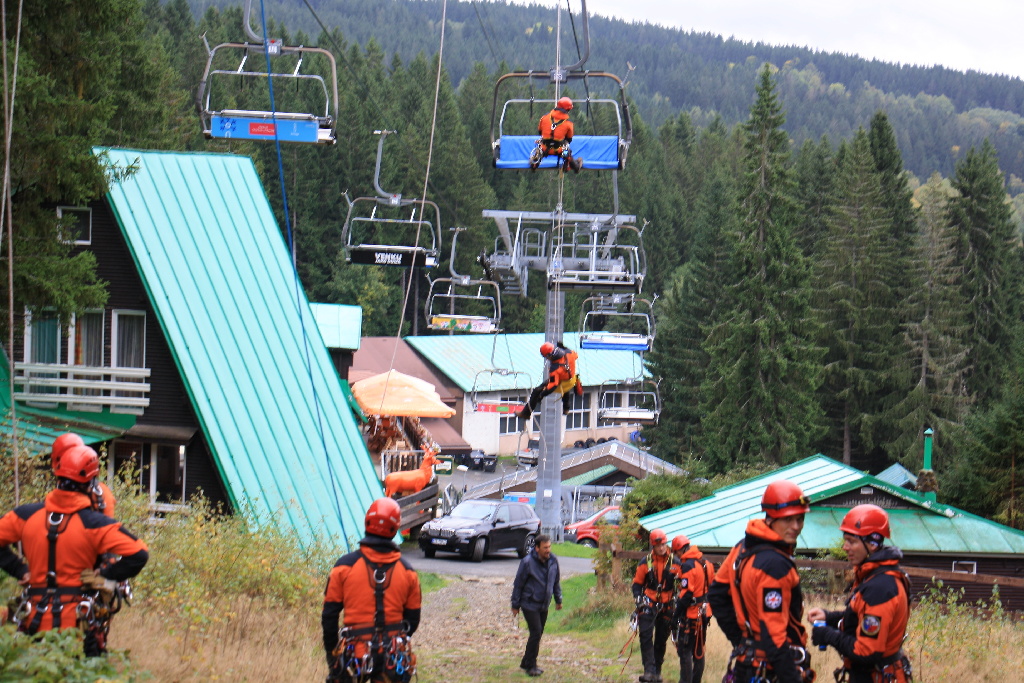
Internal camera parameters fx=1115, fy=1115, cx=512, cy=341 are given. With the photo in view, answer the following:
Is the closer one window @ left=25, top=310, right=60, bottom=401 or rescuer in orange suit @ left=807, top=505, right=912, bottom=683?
rescuer in orange suit @ left=807, top=505, right=912, bottom=683

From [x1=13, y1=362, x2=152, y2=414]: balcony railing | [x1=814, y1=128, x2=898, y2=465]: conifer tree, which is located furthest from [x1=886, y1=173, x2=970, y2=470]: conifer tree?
[x1=13, y1=362, x2=152, y2=414]: balcony railing

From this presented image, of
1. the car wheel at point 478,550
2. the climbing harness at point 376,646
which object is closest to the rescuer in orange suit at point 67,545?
the climbing harness at point 376,646

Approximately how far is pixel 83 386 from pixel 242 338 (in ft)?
8.88

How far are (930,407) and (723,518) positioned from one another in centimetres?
3515

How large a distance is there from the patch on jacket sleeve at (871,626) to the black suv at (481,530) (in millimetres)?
17109

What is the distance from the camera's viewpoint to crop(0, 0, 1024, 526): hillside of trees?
15.4m

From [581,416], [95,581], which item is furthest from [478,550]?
[581,416]

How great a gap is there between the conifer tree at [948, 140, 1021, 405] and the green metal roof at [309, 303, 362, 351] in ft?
111

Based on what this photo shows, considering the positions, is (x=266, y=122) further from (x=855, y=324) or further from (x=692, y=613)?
(x=855, y=324)

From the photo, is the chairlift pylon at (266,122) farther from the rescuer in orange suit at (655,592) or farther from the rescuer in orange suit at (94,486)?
the rescuer in orange suit at (94,486)

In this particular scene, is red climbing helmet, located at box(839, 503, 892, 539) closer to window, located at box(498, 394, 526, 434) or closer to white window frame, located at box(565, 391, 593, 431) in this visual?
window, located at box(498, 394, 526, 434)

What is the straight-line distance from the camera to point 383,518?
6.66 metres

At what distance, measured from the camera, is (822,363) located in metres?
54.7

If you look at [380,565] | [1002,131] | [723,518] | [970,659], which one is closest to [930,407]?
[723,518]
